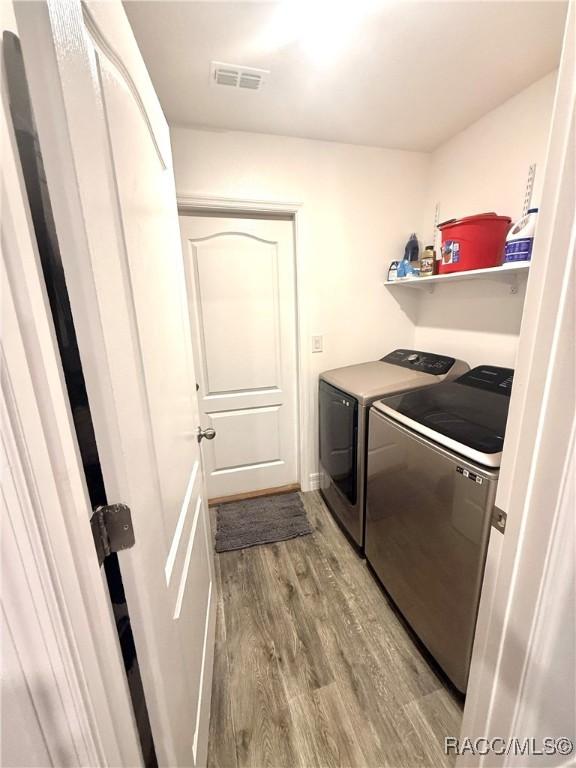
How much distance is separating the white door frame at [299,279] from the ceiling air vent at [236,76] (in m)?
0.52

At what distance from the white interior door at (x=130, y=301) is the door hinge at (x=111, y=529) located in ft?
0.06

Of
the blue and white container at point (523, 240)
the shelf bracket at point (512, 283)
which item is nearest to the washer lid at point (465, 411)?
the shelf bracket at point (512, 283)

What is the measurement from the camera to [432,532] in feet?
3.77

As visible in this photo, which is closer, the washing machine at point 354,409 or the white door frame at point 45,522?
the white door frame at point 45,522

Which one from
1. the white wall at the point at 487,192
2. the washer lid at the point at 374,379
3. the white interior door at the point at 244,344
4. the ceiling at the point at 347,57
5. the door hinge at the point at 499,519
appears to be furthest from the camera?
the white interior door at the point at 244,344

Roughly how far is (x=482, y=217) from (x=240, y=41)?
128 centimetres

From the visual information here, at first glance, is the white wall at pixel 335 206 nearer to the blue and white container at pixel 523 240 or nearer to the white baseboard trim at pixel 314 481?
the white baseboard trim at pixel 314 481

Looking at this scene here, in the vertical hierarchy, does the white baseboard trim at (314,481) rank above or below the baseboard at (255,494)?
above

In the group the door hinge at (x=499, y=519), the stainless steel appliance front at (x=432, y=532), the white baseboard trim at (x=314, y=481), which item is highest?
the door hinge at (x=499, y=519)

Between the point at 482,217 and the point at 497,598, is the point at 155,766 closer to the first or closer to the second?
the point at 497,598

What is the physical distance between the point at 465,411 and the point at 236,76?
1757 mm

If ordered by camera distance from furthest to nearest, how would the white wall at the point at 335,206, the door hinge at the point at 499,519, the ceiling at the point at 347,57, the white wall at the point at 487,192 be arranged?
the white wall at the point at 335,206, the white wall at the point at 487,192, the ceiling at the point at 347,57, the door hinge at the point at 499,519

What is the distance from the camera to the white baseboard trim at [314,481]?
7.98 ft

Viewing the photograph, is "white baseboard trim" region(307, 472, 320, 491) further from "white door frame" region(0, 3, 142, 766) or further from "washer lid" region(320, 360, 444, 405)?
"white door frame" region(0, 3, 142, 766)
